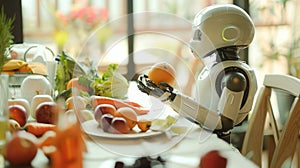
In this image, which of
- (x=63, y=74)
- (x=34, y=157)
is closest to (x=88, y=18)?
(x=63, y=74)

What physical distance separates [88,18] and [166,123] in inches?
74.1

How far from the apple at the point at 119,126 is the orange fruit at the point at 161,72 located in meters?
0.16

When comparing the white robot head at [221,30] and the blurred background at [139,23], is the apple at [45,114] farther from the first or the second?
the blurred background at [139,23]

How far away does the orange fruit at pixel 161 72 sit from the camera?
150 centimetres

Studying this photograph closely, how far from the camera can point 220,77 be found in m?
1.52

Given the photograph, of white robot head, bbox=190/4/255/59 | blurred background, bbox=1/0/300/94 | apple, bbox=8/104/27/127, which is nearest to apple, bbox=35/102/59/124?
apple, bbox=8/104/27/127

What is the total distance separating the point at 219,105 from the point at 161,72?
0.62 feet

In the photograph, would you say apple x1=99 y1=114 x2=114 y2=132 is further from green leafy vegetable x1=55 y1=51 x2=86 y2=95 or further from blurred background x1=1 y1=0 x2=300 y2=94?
blurred background x1=1 y1=0 x2=300 y2=94

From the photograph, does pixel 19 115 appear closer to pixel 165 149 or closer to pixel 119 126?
pixel 119 126

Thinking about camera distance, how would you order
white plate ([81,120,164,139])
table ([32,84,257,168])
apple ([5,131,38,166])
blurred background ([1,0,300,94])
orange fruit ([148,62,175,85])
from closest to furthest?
apple ([5,131,38,166]), table ([32,84,257,168]), white plate ([81,120,164,139]), orange fruit ([148,62,175,85]), blurred background ([1,0,300,94])

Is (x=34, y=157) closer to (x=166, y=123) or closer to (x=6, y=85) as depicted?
(x=6, y=85)

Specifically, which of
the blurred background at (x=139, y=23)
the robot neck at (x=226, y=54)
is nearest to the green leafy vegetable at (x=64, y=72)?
the robot neck at (x=226, y=54)

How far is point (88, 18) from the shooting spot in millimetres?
3201

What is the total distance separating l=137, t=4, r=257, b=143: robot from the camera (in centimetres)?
149
